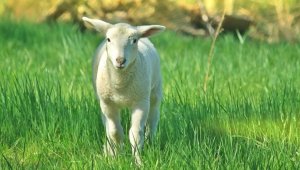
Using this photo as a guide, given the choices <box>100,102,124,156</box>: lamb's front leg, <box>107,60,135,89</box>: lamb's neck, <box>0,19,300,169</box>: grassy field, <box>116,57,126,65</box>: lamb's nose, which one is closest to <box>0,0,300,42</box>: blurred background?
<box>0,19,300,169</box>: grassy field

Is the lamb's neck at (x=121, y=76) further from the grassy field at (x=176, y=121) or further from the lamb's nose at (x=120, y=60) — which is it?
the grassy field at (x=176, y=121)

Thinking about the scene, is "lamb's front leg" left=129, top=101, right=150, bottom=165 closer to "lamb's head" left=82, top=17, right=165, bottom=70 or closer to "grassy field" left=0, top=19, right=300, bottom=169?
"grassy field" left=0, top=19, right=300, bottom=169

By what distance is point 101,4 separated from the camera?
10.7 metres

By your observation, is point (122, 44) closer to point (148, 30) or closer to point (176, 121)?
point (148, 30)

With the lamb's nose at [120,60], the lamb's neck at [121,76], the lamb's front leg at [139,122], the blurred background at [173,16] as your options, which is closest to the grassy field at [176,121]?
the lamb's front leg at [139,122]

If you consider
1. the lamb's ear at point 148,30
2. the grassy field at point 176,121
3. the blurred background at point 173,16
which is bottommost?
the blurred background at point 173,16

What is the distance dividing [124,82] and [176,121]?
43cm

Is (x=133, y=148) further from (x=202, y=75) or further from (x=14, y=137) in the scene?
(x=202, y=75)

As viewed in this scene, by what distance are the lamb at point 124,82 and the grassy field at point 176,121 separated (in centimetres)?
12

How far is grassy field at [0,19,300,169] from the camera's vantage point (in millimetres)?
3805

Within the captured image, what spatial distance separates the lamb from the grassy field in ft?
0.38

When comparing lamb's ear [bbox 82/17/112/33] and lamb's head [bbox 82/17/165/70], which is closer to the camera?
lamb's head [bbox 82/17/165/70]

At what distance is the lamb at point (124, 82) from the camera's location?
4.07 metres


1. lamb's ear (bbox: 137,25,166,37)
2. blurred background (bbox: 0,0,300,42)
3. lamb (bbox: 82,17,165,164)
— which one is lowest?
blurred background (bbox: 0,0,300,42)
